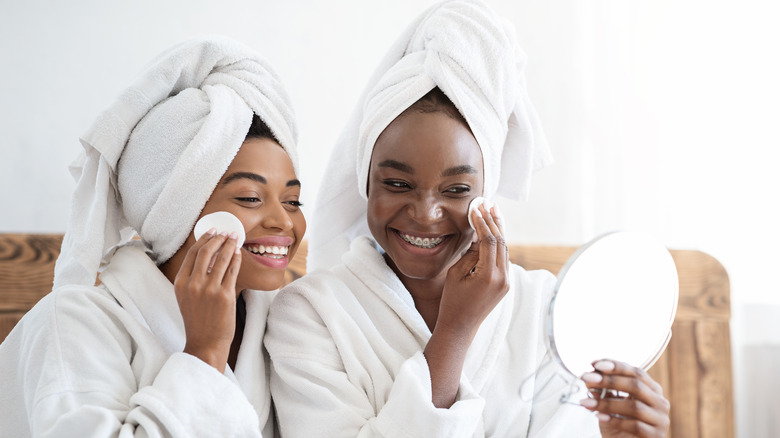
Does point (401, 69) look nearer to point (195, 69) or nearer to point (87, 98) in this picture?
point (195, 69)

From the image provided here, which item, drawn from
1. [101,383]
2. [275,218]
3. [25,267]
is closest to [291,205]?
[275,218]

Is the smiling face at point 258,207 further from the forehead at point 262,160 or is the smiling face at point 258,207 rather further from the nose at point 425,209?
the nose at point 425,209

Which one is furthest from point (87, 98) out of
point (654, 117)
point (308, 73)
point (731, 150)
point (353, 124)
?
point (731, 150)

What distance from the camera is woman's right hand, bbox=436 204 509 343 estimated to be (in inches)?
44.6

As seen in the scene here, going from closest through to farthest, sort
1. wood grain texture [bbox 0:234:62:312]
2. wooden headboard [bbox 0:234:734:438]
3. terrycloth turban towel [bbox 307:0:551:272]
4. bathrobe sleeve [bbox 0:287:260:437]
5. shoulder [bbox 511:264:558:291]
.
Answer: bathrobe sleeve [bbox 0:287:260:437] < terrycloth turban towel [bbox 307:0:551:272] < shoulder [bbox 511:264:558:291] < wood grain texture [bbox 0:234:62:312] < wooden headboard [bbox 0:234:734:438]

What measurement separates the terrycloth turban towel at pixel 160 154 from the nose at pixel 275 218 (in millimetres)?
90

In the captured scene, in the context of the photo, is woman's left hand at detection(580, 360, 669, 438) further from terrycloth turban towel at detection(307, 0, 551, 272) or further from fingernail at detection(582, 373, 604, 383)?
terrycloth turban towel at detection(307, 0, 551, 272)

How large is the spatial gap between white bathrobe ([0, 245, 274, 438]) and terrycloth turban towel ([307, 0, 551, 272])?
38 centimetres

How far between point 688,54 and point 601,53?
0.82 feet

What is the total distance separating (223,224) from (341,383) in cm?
30

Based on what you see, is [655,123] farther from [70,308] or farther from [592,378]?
[70,308]

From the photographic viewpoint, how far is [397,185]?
1.22 metres

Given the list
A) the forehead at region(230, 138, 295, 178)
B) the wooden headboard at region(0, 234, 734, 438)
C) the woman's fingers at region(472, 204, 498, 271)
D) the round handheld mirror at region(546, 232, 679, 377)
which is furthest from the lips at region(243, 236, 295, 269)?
the wooden headboard at region(0, 234, 734, 438)

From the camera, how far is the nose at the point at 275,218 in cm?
114
